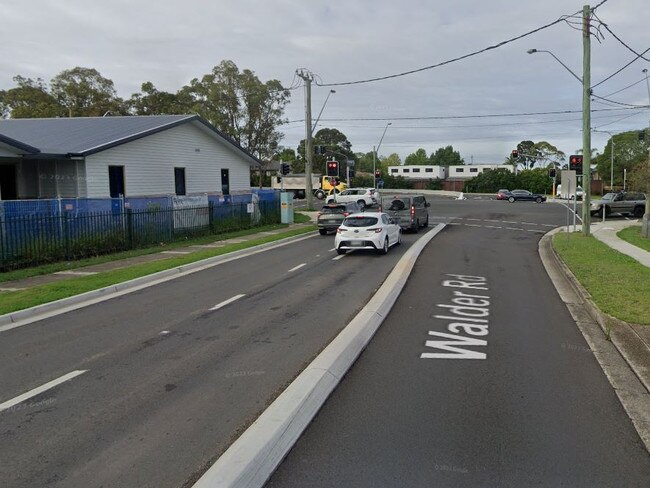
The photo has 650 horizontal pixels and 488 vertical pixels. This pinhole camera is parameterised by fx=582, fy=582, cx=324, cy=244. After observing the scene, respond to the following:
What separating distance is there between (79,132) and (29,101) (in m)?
35.4

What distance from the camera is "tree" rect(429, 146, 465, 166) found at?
571 ft

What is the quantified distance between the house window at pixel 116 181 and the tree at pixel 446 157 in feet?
506

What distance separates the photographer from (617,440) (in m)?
4.99

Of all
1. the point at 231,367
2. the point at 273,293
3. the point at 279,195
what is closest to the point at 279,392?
the point at 231,367

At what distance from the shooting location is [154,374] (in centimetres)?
684

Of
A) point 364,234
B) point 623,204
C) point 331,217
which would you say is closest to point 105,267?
point 364,234

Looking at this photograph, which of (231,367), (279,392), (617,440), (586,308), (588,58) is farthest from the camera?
(588,58)

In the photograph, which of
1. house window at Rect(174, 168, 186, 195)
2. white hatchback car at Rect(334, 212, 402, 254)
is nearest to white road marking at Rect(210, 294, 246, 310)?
white hatchback car at Rect(334, 212, 402, 254)

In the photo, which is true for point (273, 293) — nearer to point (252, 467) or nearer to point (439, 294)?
point (439, 294)

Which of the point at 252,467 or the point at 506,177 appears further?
the point at 506,177

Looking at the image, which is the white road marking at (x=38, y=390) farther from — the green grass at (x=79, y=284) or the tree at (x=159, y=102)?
the tree at (x=159, y=102)

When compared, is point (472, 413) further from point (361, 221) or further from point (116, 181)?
point (116, 181)

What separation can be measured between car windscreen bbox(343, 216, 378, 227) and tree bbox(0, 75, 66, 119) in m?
46.7

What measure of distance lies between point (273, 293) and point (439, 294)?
3399mm
